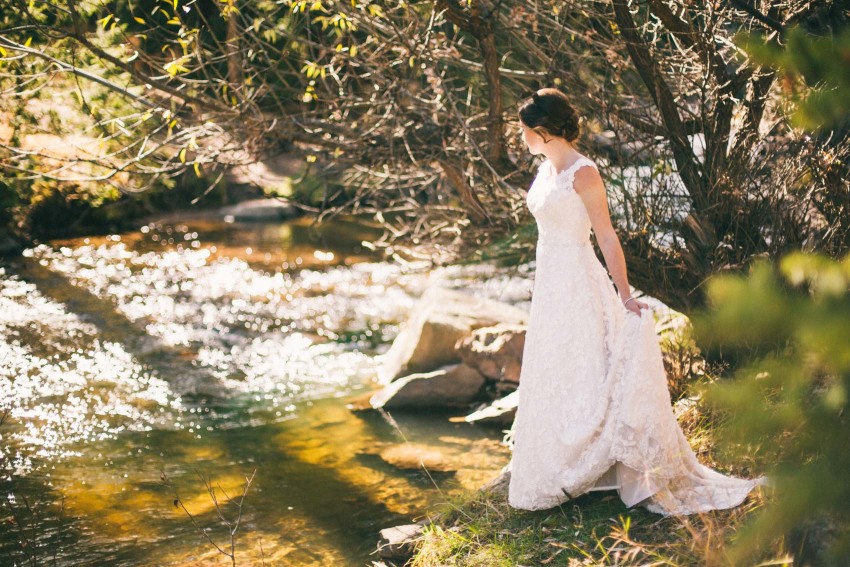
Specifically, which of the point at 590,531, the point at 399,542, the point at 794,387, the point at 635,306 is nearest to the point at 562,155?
the point at 635,306

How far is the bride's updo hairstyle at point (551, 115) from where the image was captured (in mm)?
4234

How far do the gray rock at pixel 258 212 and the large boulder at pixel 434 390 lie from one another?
367 inches

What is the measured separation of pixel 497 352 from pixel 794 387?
659 centimetres

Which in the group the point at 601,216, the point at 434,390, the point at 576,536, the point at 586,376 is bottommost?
the point at 434,390

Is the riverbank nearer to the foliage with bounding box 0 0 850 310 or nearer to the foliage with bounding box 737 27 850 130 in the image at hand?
the foliage with bounding box 0 0 850 310

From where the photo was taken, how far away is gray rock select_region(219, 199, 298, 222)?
16766 mm

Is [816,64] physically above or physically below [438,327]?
above

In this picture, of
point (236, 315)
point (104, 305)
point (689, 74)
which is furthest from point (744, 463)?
point (104, 305)

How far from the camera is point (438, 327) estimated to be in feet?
27.7

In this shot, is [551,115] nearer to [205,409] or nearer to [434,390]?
[434,390]

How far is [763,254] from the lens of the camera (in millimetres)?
5172

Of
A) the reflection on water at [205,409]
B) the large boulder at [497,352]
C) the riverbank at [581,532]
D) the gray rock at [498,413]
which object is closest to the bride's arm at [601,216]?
the riverbank at [581,532]

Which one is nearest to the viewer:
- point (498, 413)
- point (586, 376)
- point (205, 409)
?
point (586, 376)

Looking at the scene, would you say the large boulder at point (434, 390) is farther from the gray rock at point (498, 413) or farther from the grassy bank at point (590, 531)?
the grassy bank at point (590, 531)
